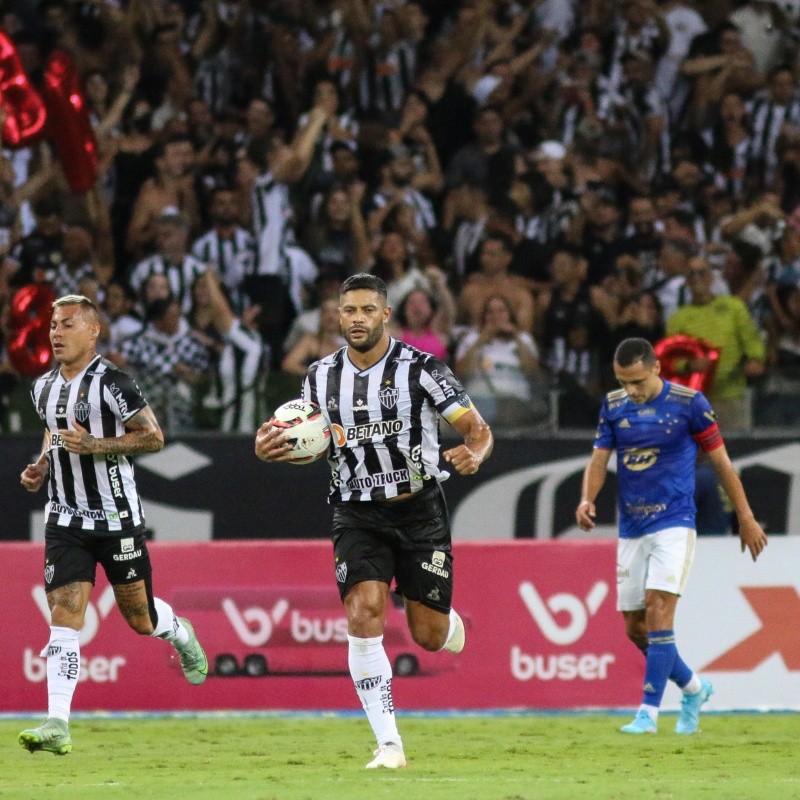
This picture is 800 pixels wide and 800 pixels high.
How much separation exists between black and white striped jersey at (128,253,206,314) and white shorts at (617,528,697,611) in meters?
4.96

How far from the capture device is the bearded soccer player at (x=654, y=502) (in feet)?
29.6

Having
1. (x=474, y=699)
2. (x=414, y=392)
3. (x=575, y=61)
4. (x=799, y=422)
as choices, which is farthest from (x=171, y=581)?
(x=575, y=61)

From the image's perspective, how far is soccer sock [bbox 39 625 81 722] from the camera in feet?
25.6

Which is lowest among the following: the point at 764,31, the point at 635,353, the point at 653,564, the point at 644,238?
the point at 653,564

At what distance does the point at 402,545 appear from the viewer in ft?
24.5

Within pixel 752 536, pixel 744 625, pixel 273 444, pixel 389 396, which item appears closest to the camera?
pixel 273 444

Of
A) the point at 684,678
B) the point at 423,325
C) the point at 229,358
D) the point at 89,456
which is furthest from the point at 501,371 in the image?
the point at 89,456

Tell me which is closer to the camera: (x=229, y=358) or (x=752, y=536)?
(x=752, y=536)

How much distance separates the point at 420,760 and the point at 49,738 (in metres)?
1.72

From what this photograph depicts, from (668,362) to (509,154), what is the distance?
348cm

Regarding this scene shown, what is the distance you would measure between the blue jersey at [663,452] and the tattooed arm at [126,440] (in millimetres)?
2652

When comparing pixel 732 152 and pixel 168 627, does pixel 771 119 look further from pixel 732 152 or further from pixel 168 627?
pixel 168 627

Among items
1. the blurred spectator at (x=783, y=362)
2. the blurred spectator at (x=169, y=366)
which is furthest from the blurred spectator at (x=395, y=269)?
the blurred spectator at (x=783, y=362)

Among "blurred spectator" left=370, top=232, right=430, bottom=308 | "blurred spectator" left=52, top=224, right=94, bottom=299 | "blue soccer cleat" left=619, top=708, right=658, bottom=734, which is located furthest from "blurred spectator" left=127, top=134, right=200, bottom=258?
"blue soccer cleat" left=619, top=708, right=658, bottom=734
